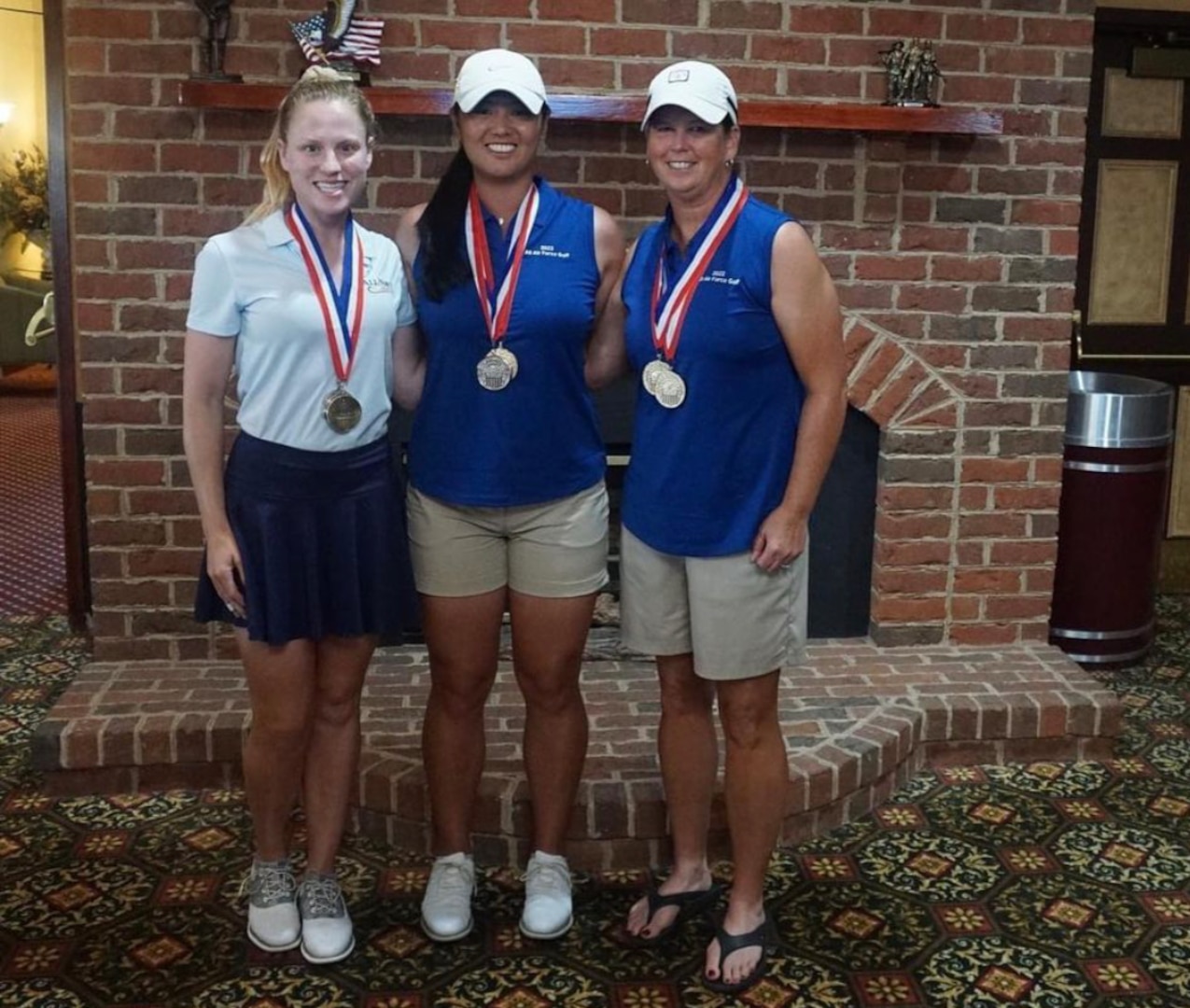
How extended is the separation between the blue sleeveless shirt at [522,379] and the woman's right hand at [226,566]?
338 millimetres

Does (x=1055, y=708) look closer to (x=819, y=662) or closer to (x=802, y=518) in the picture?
(x=819, y=662)

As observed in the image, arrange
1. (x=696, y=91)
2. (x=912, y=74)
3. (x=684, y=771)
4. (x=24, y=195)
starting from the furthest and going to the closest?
(x=24, y=195)
(x=912, y=74)
(x=684, y=771)
(x=696, y=91)

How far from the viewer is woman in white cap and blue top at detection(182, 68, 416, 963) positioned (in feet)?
6.95

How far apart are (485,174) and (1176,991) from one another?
1.82 metres

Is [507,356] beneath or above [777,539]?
above

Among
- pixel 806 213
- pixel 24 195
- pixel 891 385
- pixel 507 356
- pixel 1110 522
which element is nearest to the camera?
pixel 507 356

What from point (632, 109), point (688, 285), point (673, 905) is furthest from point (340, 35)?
point (673, 905)

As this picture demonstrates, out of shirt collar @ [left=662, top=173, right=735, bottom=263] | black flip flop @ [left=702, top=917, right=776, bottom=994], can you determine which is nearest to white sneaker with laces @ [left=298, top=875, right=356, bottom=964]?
black flip flop @ [left=702, top=917, right=776, bottom=994]

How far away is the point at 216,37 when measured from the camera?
308cm

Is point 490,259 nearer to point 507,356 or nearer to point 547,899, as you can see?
point 507,356

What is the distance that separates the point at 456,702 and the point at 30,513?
13.3 ft

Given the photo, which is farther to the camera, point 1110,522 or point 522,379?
point 1110,522

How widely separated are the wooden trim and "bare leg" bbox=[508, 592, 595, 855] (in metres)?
2.07

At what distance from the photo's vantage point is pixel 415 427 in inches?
90.7
